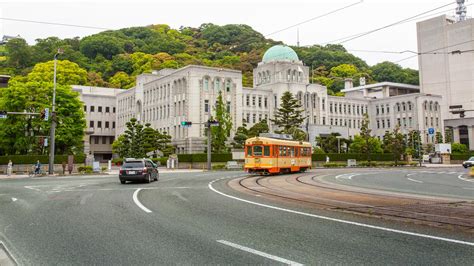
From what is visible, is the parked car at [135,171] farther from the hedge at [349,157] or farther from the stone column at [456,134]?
the stone column at [456,134]

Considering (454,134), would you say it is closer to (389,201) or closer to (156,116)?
(156,116)

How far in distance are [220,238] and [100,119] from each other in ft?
302

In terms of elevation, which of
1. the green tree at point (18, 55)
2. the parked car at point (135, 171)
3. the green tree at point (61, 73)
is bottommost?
the parked car at point (135, 171)

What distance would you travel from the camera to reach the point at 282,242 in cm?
711

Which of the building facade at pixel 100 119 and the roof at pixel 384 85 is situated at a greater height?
the roof at pixel 384 85

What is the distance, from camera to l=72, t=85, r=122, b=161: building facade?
301ft

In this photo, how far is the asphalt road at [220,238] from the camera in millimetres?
6093

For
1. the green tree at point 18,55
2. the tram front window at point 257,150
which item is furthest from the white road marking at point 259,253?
the green tree at point 18,55

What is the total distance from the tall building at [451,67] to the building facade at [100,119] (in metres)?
82.3

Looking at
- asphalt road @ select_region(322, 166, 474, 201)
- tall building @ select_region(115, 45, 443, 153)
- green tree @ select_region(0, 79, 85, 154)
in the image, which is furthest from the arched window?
asphalt road @ select_region(322, 166, 474, 201)

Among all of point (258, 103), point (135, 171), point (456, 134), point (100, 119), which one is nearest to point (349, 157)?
point (258, 103)

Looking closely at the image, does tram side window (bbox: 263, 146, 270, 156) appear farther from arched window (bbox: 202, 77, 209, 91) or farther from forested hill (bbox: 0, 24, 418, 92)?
forested hill (bbox: 0, 24, 418, 92)

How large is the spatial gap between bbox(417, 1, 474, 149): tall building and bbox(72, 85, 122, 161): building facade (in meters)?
82.3

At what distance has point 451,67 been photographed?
108625 millimetres
